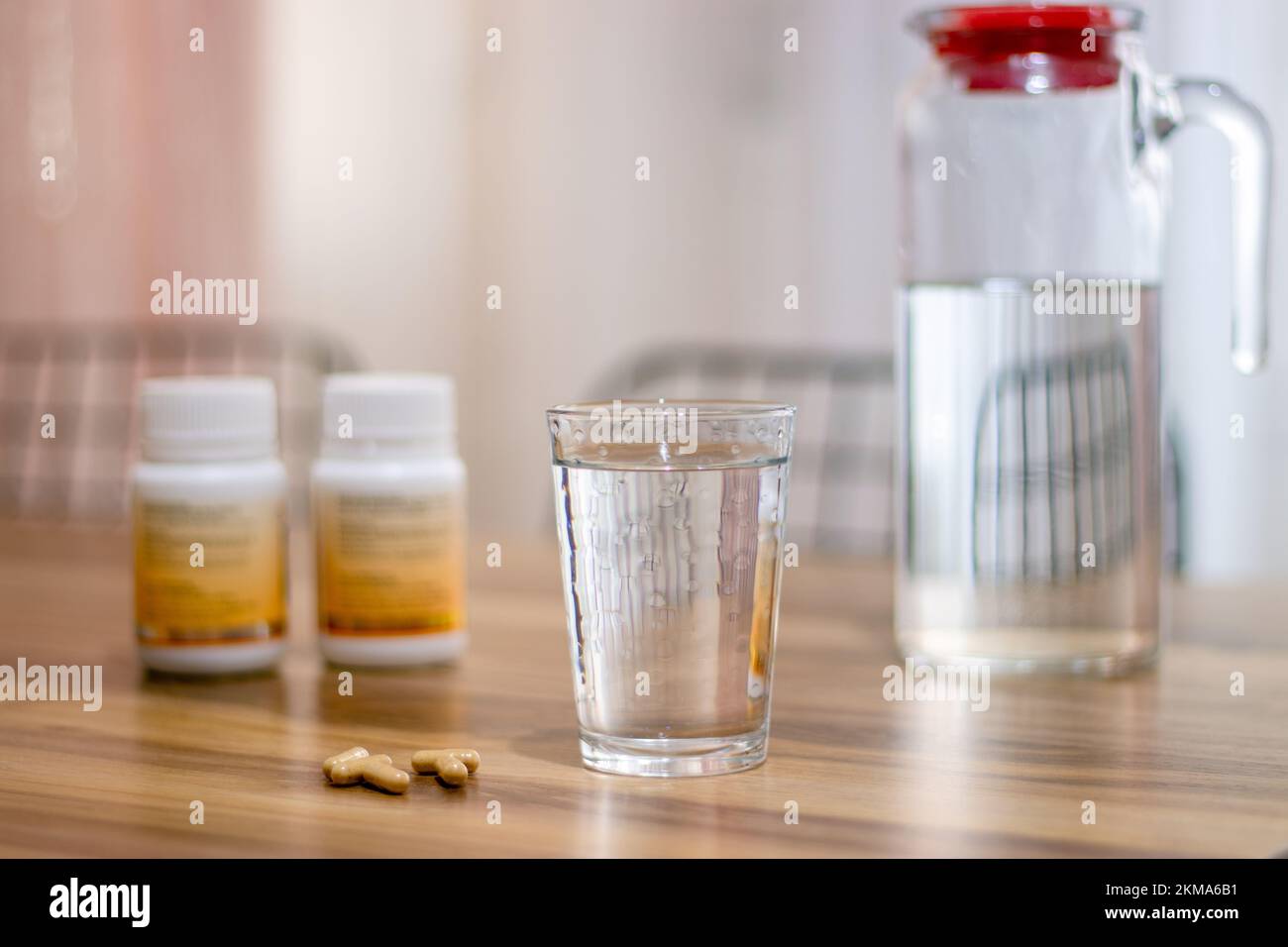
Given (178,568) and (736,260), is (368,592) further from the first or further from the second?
(736,260)

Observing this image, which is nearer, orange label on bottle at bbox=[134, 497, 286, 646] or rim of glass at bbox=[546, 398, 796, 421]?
rim of glass at bbox=[546, 398, 796, 421]

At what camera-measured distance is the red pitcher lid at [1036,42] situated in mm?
797

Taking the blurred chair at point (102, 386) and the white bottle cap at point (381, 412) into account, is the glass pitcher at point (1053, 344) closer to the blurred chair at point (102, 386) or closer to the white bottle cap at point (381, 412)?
the white bottle cap at point (381, 412)

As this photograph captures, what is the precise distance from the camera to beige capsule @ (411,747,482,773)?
604 mm

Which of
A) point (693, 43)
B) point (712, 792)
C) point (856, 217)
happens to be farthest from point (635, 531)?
point (693, 43)

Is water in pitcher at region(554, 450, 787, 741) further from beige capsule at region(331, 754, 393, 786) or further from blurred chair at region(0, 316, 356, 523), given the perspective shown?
blurred chair at region(0, 316, 356, 523)

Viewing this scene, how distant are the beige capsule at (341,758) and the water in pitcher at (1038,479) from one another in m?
0.32

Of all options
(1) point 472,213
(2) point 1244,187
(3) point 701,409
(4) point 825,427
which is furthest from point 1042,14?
(1) point 472,213

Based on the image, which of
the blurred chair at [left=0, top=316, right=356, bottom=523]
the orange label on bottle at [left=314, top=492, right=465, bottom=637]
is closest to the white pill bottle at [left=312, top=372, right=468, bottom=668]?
the orange label on bottle at [left=314, top=492, right=465, bottom=637]

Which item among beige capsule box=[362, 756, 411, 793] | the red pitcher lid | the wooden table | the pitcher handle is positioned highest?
the red pitcher lid

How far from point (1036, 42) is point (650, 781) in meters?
0.44

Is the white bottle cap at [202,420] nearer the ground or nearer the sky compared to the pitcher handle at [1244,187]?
nearer the ground

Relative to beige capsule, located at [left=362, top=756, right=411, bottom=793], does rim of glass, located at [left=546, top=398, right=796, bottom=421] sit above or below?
above

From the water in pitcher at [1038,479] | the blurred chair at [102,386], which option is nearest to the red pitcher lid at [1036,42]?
the water in pitcher at [1038,479]
